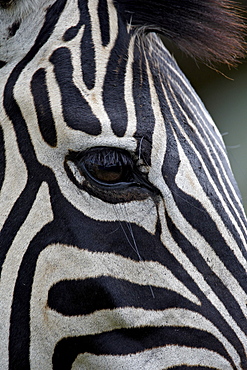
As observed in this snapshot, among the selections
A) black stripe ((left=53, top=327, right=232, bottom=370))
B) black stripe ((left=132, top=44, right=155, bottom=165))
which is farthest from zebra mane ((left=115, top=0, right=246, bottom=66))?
black stripe ((left=53, top=327, right=232, bottom=370))

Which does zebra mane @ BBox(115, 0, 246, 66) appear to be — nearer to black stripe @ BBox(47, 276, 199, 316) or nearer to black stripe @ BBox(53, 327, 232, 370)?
black stripe @ BBox(47, 276, 199, 316)

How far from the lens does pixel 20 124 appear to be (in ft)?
4.75

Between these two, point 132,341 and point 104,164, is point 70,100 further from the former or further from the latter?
point 132,341

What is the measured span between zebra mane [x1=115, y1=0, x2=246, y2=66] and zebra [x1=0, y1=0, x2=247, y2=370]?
0.90 ft

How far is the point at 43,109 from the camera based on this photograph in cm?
143

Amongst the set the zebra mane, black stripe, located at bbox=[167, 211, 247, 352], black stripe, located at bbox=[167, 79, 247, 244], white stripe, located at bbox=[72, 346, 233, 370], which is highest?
the zebra mane

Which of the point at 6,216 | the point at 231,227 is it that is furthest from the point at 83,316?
the point at 231,227

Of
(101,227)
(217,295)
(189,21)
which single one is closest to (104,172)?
(101,227)

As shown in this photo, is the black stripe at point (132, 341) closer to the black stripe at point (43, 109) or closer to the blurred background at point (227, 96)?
the black stripe at point (43, 109)

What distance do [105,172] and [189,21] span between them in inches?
29.0

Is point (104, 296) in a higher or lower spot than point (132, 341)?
higher

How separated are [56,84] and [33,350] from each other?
0.89 metres

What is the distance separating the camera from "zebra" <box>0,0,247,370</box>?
4.47 feet

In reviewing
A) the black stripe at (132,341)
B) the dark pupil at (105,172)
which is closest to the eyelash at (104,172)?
the dark pupil at (105,172)
